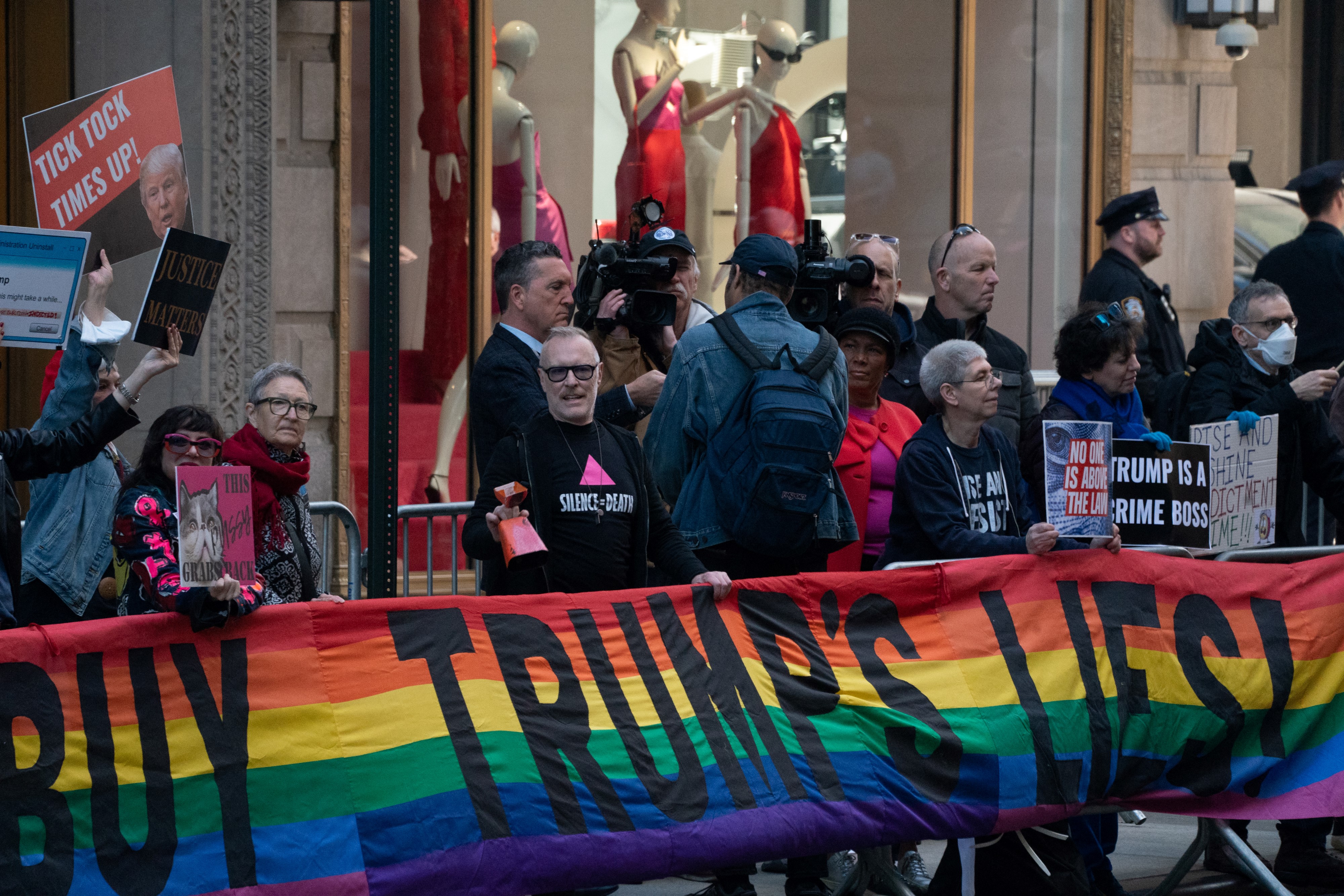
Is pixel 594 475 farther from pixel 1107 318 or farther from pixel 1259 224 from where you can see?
pixel 1259 224

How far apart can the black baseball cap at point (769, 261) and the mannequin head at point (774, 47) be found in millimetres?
4818

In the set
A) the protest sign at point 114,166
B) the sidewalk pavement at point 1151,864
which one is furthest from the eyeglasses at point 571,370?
the sidewalk pavement at point 1151,864

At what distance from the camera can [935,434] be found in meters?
→ 6.36

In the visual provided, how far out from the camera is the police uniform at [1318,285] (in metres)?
9.81

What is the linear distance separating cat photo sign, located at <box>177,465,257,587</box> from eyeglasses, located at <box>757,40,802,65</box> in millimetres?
6923

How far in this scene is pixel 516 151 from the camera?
1020cm

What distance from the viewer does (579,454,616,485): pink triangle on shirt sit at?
5.68 m

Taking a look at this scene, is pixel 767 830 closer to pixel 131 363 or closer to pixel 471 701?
pixel 471 701

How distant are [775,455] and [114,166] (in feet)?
8.58

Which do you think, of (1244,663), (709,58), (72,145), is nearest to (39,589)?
(72,145)

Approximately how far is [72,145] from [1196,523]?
434 centimetres

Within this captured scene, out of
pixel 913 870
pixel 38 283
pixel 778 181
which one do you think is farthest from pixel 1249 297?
pixel 38 283

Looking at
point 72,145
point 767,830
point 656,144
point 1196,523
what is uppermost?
point 656,144

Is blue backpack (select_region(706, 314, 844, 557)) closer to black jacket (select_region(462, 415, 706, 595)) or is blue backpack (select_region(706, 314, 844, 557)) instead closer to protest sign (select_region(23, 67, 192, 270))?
black jacket (select_region(462, 415, 706, 595))
